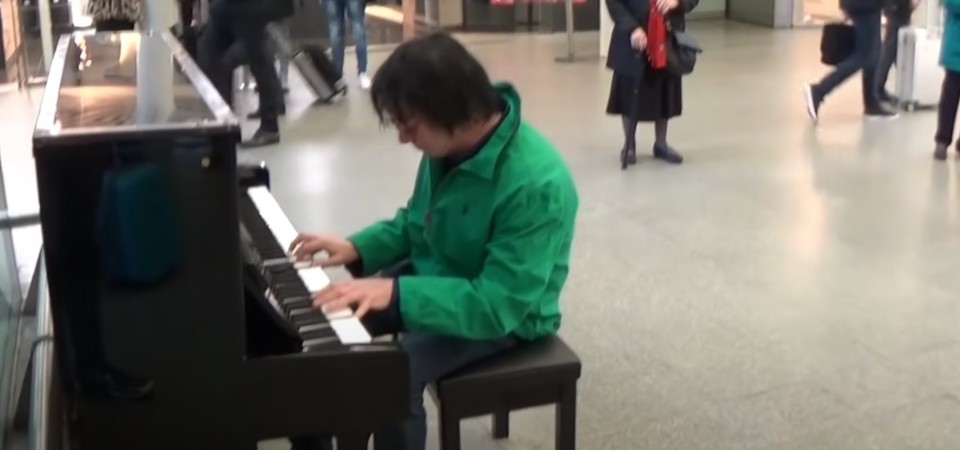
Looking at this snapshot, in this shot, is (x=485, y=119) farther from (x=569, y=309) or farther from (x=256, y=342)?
(x=569, y=309)

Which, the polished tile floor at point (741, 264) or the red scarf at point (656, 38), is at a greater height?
the red scarf at point (656, 38)

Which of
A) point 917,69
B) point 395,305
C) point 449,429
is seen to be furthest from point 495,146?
point 917,69

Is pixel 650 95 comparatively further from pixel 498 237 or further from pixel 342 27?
pixel 498 237

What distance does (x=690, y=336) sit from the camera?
12.2ft

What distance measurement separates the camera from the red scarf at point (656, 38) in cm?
550

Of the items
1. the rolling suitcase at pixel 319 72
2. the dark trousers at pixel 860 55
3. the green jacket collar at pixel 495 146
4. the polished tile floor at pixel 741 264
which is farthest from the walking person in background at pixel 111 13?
the green jacket collar at pixel 495 146

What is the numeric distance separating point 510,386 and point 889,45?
18.2 ft

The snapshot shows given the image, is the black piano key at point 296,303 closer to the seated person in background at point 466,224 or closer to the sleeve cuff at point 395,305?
the seated person in background at point 466,224

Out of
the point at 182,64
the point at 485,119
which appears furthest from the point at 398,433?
the point at 182,64

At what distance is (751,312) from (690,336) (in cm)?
30

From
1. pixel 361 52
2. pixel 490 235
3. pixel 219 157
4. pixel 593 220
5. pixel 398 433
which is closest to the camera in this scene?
pixel 219 157

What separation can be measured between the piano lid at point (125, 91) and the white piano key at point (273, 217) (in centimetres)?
32

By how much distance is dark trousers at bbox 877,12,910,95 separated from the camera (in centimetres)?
711

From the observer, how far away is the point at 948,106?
5883 mm
